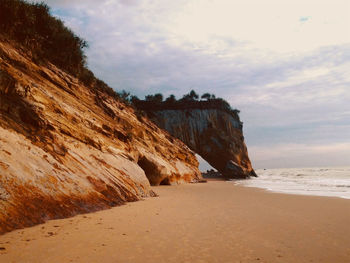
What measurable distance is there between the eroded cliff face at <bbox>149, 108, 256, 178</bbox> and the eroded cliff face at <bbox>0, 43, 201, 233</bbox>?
31100 millimetres

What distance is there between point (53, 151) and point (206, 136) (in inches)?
1628

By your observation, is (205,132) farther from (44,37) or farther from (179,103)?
(44,37)

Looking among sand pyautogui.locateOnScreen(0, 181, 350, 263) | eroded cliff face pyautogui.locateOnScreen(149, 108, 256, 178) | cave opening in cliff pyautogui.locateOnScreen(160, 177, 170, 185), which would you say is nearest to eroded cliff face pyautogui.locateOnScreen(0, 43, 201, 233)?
sand pyautogui.locateOnScreen(0, 181, 350, 263)

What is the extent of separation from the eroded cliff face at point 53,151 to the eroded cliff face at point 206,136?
31100 millimetres

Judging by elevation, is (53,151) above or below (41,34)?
below

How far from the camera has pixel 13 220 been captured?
17.4 ft

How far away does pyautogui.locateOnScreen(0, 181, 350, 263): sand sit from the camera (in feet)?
13.9

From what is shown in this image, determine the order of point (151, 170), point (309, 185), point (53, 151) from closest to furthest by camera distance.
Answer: point (53, 151)
point (151, 170)
point (309, 185)

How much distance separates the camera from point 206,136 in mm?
48625

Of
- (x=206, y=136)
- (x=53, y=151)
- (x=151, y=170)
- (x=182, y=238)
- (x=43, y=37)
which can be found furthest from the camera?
(x=206, y=136)

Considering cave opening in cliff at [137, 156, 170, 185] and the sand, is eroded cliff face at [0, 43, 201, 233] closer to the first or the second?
the sand

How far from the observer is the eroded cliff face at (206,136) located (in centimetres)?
4762

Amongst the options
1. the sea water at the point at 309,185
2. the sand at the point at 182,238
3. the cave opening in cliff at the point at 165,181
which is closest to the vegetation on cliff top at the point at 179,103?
the sea water at the point at 309,185

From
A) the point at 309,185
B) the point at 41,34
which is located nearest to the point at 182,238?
the point at 41,34
